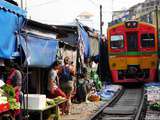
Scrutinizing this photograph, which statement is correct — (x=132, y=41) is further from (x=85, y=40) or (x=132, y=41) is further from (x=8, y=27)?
(x=8, y=27)

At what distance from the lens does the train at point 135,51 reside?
2369 cm

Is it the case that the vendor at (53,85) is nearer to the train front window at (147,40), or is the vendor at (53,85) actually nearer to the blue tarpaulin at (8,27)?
the blue tarpaulin at (8,27)

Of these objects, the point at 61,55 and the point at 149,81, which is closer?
the point at 61,55

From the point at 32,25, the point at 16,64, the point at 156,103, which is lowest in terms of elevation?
the point at 156,103

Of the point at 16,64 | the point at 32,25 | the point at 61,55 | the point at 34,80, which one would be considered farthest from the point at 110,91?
the point at 16,64

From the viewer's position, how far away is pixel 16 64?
10.7 metres

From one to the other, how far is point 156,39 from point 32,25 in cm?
1224

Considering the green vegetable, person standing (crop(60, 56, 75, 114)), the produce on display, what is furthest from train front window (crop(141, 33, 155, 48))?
the green vegetable

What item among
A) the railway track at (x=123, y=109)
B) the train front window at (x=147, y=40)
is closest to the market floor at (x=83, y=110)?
the railway track at (x=123, y=109)

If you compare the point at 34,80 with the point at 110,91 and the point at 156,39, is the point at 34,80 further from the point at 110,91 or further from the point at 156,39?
the point at 156,39

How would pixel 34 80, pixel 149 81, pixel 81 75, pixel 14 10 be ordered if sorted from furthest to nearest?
pixel 149 81, pixel 81 75, pixel 34 80, pixel 14 10

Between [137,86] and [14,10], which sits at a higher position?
[14,10]

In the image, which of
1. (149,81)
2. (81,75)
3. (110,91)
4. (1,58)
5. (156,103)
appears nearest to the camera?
(1,58)

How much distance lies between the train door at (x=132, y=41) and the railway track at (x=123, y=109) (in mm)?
3099
